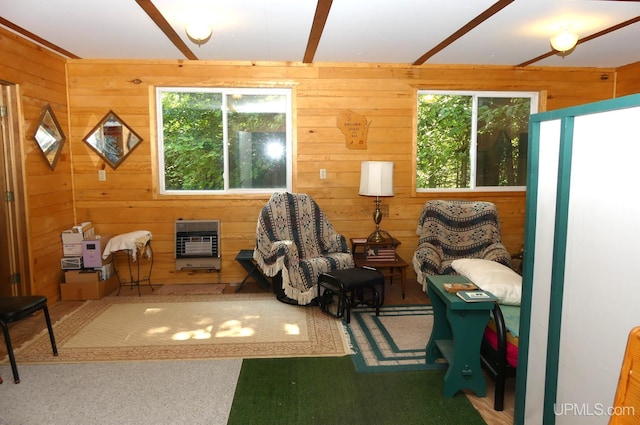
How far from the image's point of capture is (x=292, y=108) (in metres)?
4.66

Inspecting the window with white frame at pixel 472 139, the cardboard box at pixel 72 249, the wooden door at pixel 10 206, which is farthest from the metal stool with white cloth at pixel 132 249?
the window with white frame at pixel 472 139

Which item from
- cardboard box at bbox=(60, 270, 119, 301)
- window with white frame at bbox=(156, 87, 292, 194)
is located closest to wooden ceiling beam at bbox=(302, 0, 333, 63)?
window with white frame at bbox=(156, 87, 292, 194)

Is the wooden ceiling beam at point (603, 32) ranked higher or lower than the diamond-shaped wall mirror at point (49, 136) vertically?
higher

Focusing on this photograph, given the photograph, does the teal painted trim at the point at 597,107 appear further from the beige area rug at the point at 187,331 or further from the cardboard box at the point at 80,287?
the cardboard box at the point at 80,287

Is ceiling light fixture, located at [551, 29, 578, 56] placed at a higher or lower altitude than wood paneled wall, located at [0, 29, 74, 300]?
higher

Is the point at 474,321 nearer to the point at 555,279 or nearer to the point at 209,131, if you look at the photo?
the point at 555,279

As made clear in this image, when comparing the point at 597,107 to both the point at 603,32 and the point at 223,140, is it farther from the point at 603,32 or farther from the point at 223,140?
the point at 223,140

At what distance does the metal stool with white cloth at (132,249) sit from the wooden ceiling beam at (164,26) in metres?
1.83

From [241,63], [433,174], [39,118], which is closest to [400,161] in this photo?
[433,174]

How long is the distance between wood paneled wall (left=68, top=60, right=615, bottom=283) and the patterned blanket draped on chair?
45 cm

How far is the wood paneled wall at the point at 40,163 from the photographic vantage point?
367 cm

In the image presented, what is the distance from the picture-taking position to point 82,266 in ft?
13.9

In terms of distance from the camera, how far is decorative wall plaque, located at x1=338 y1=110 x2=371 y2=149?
15.4 ft

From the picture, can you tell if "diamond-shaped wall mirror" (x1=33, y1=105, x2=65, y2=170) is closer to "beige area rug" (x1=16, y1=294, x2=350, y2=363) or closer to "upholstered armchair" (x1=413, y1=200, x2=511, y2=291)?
"beige area rug" (x1=16, y1=294, x2=350, y2=363)
